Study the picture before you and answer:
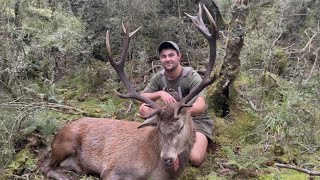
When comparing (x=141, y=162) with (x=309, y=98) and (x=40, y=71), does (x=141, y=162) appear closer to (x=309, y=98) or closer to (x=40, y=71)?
(x=309, y=98)

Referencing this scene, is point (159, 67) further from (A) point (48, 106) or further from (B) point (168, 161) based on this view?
(B) point (168, 161)

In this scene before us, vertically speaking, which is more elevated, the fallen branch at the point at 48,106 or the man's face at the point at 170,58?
the man's face at the point at 170,58

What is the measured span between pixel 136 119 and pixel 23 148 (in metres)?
2.12

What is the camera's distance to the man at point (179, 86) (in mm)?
6020

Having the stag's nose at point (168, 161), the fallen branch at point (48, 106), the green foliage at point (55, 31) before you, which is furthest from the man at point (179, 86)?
the green foliage at point (55, 31)

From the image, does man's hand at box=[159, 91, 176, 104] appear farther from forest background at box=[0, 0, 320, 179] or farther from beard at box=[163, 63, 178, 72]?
forest background at box=[0, 0, 320, 179]

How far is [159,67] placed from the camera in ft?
31.6

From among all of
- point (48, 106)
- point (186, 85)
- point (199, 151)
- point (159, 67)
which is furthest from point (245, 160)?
point (159, 67)

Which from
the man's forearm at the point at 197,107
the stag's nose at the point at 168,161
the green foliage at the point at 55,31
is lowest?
the stag's nose at the point at 168,161

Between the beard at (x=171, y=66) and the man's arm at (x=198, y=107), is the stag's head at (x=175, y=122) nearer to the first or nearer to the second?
the man's arm at (x=198, y=107)

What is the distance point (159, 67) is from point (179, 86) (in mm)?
3425

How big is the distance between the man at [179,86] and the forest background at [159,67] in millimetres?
319

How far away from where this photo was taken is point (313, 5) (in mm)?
12094

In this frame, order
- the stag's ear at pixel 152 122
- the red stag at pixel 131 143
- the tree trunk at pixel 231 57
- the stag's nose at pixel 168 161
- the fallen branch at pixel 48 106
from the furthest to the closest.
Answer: the tree trunk at pixel 231 57, the fallen branch at pixel 48 106, the stag's ear at pixel 152 122, the red stag at pixel 131 143, the stag's nose at pixel 168 161
